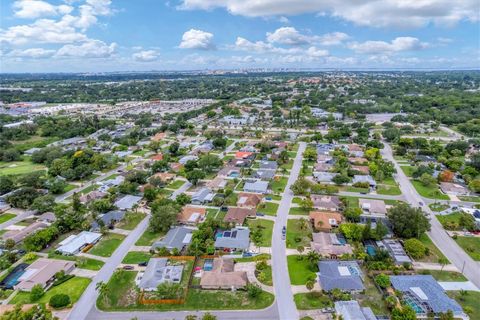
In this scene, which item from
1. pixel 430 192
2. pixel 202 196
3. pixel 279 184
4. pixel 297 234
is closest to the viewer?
pixel 297 234

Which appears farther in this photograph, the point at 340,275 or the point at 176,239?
the point at 176,239

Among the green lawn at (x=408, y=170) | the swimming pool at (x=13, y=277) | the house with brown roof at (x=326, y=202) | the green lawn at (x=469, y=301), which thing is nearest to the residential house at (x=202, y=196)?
the house with brown roof at (x=326, y=202)

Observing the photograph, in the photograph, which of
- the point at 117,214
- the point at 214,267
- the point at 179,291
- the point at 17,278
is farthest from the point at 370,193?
the point at 17,278

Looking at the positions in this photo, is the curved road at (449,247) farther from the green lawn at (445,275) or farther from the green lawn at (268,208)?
the green lawn at (268,208)

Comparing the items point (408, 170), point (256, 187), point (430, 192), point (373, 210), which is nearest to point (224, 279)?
point (256, 187)

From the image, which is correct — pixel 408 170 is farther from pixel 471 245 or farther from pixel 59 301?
pixel 59 301

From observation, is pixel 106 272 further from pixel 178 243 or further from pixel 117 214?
pixel 117 214

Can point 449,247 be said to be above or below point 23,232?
below
